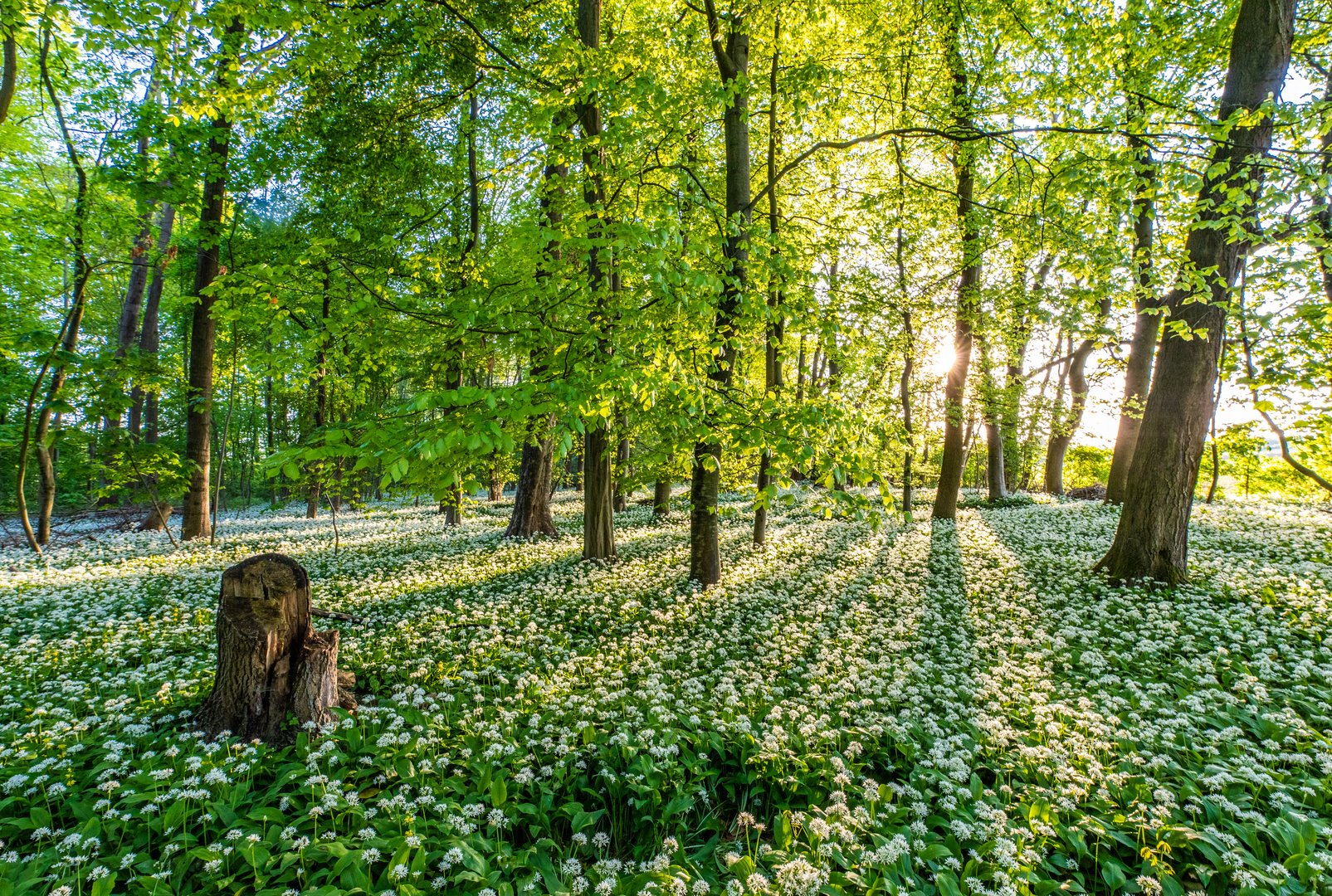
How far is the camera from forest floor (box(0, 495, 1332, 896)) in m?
3.13

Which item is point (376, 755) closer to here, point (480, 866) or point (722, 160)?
point (480, 866)

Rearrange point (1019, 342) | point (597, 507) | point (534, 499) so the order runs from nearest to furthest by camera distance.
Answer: point (597, 507) < point (534, 499) < point (1019, 342)

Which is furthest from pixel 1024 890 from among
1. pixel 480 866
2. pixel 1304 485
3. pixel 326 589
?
pixel 1304 485

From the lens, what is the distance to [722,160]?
1552 cm

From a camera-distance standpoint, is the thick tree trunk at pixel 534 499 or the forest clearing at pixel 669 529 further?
the thick tree trunk at pixel 534 499

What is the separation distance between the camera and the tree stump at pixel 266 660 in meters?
4.42

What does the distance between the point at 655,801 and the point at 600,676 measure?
72.9 inches

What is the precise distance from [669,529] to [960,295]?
9986 millimetres

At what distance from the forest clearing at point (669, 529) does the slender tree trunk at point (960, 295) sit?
0.92 ft

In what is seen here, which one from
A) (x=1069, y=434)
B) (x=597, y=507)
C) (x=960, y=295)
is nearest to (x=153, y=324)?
(x=597, y=507)

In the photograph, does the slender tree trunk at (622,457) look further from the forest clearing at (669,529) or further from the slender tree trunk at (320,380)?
the slender tree trunk at (320,380)

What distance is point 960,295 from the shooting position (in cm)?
1459

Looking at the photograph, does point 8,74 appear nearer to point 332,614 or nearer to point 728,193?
point 332,614

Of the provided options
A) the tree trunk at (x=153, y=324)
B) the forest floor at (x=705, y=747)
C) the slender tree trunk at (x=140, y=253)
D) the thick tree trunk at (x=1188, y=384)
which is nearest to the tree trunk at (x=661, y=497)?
the forest floor at (x=705, y=747)
